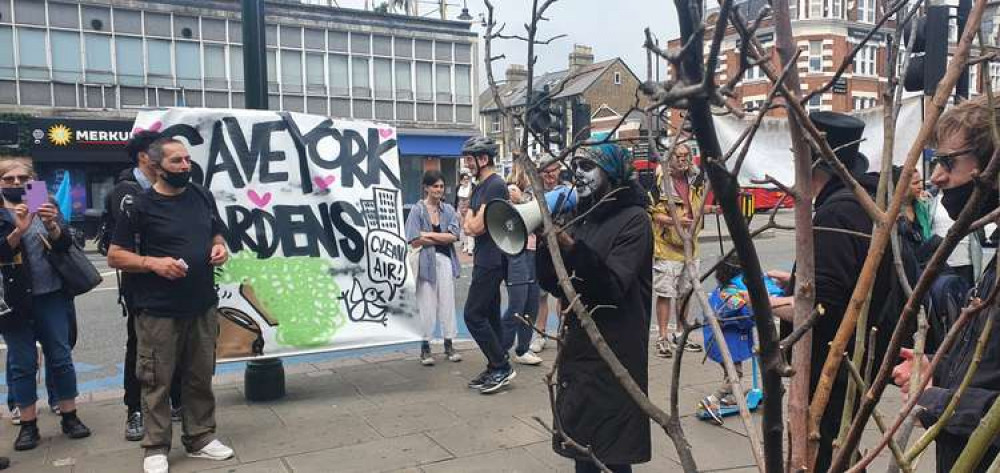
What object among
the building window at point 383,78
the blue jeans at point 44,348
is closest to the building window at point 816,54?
the blue jeans at point 44,348

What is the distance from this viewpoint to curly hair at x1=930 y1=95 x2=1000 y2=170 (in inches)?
68.5

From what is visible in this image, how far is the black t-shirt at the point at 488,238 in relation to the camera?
5.57 m

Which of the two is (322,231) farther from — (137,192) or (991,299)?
(991,299)

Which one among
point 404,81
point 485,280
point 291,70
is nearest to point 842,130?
point 485,280

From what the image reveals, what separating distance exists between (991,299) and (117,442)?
4.71 meters

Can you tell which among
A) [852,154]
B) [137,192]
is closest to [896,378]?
[852,154]

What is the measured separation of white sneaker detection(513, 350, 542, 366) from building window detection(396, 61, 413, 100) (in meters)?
25.8

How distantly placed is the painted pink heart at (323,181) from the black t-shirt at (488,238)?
1.10 m

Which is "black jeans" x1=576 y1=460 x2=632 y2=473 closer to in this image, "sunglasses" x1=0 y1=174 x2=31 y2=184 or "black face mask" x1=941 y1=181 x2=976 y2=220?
"black face mask" x1=941 y1=181 x2=976 y2=220

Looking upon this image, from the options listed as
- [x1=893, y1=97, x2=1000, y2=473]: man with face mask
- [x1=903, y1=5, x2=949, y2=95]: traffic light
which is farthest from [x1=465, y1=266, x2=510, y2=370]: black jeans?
[x1=893, y1=97, x2=1000, y2=473]: man with face mask

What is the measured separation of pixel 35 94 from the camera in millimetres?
24094

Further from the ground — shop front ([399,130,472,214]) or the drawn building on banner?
shop front ([399,130,472,214])

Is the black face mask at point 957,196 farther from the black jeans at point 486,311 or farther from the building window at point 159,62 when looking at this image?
the building window at point 159,62

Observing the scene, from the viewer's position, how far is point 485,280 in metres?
5.61
